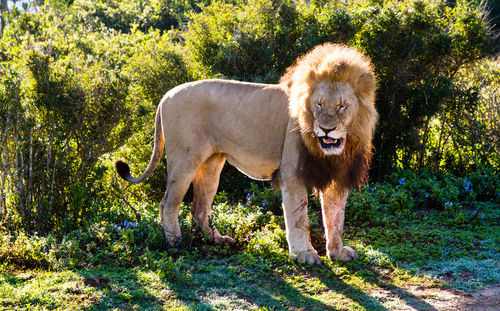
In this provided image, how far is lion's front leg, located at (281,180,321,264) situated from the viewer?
4.51m

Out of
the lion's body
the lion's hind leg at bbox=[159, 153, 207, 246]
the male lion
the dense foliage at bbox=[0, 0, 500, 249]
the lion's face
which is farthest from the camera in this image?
the dense foliage at bbox=[0, 0, 500, 249]

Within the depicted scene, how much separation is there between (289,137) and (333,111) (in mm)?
620

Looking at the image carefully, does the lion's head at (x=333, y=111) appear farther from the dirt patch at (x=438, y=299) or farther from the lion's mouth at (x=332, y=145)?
the dirt patch at (x=438, y=299)

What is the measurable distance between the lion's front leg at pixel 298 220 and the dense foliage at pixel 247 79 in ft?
5.52

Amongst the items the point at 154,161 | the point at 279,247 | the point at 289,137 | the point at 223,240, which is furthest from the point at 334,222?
the point at 154,161

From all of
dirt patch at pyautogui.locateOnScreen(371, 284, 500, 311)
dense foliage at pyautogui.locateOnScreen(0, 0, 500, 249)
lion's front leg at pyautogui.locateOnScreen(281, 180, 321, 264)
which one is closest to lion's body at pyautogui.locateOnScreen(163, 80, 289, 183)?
lion's front leg at pyautogui.locateOnScreen(281, 180, 321, 264)

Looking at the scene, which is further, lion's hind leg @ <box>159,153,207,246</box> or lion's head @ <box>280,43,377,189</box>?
lion's hind leg @ <box>159,153,207,246</box>

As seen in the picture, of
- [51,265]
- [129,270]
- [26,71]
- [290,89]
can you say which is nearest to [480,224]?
[290,89]

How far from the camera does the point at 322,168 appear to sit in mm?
4406

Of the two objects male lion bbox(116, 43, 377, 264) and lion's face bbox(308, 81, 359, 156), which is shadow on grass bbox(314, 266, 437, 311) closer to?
male lion bbox(116, 43, 377, 264)

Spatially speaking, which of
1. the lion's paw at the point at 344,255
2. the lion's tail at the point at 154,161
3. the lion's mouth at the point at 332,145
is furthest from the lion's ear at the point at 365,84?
the lion's tail at the point at 154,161

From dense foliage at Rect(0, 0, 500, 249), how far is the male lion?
88cm

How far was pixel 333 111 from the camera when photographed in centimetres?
410

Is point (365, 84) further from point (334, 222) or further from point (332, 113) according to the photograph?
point (334, 222)
